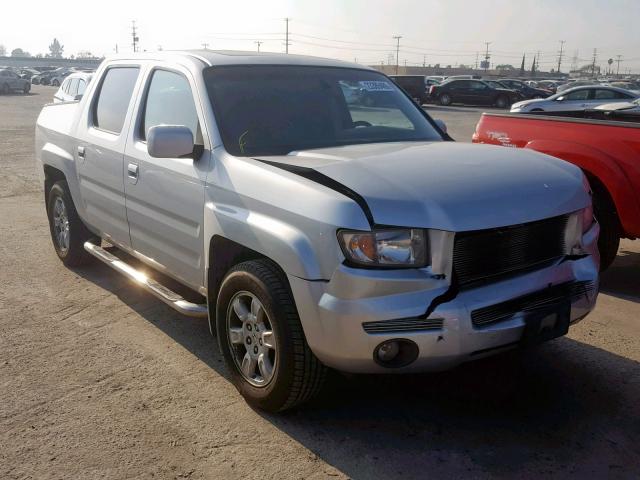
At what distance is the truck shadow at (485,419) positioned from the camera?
3.16 metres

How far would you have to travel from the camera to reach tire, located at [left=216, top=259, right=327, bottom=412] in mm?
3291

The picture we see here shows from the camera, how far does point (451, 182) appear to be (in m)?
3.27

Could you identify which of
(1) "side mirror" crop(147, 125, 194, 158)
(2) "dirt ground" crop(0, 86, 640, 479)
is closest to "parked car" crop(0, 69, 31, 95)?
(2) "dirt ground" crop(0, 86, 640, 479)

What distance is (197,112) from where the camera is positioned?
413cm

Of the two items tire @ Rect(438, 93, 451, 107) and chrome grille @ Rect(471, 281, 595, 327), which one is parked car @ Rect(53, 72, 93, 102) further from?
tire @ Rect(438, 93, 451, 107)

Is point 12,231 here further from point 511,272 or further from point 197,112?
point 511,272

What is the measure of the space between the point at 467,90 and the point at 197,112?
36353mm

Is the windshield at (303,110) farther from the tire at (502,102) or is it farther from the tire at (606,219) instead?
the tire at (502,102)

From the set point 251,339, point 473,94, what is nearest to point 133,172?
point 251,339

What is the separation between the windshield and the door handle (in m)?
0.82

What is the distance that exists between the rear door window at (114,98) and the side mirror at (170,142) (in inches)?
50.9

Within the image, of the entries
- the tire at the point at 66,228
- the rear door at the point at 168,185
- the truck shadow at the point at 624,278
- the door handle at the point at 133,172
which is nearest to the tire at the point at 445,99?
the truck shadow at the point at 624,278

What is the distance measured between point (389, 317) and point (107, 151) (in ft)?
9.41

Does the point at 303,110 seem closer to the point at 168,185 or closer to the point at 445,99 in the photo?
the point at 168,185
